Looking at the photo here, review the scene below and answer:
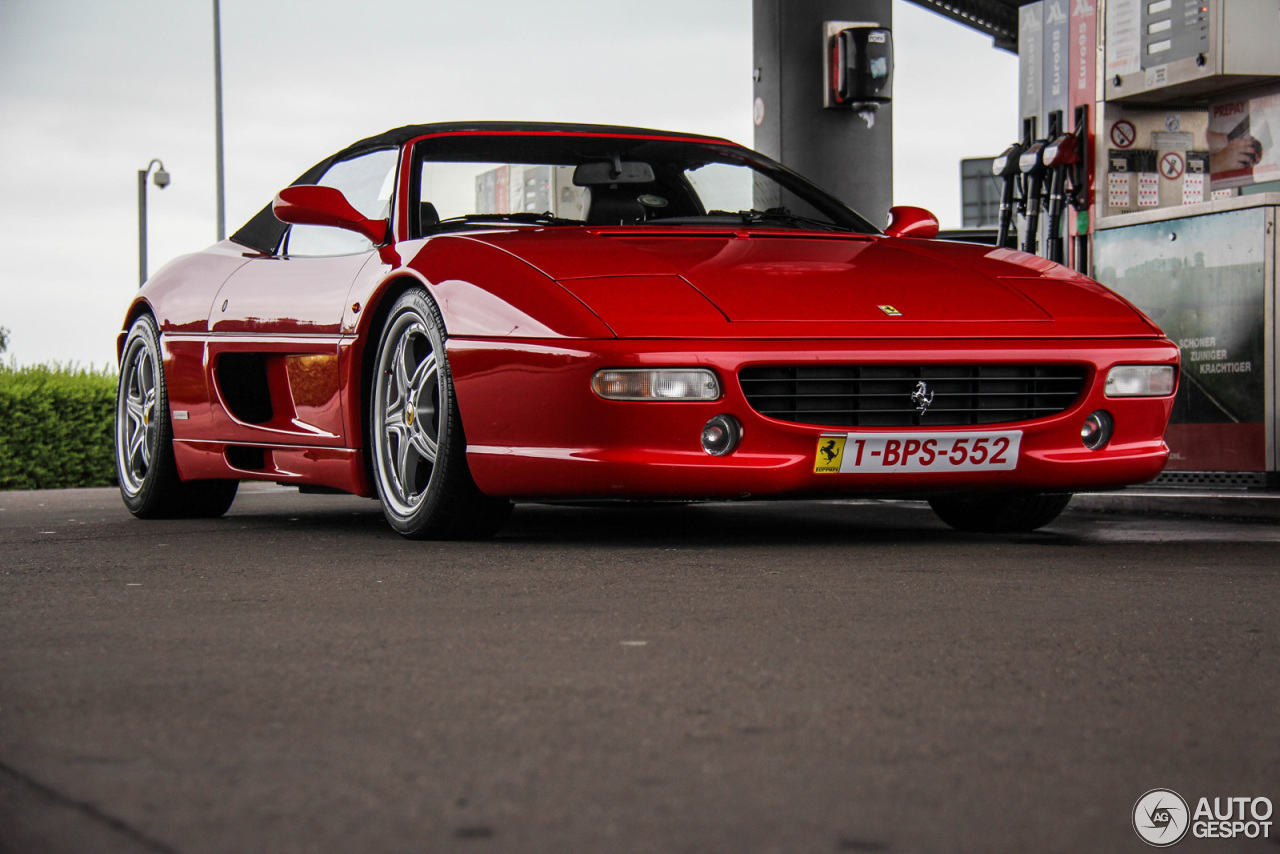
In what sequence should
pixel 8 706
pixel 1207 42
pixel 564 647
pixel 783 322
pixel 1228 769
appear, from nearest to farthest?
pixel 1228 769, pixel 8 706, pixel 564 647, pixel 783 322, pixel 1207 42

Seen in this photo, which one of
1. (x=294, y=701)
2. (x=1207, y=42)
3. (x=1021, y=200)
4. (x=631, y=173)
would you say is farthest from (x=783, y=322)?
(x=1021, y=200)

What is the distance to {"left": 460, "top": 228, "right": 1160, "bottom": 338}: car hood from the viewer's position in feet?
13.7

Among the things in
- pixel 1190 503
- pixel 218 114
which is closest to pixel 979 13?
pixel 218 114

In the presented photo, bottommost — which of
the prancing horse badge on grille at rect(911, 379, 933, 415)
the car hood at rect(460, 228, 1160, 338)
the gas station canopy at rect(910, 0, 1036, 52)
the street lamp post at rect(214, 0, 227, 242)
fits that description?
the prancing horse badge on grille at rect(911, 379, 933, 415)

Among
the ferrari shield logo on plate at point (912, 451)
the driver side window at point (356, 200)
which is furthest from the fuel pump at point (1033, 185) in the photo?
the ferrari shield logo on plate at point (912, 451)

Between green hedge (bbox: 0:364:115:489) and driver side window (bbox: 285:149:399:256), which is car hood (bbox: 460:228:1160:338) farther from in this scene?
green hedge (bbox: 0:364:115:489)

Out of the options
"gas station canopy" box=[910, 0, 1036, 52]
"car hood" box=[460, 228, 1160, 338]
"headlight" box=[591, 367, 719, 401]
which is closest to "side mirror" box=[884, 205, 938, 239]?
"car hood" box=[460, 228, 1160, 338]

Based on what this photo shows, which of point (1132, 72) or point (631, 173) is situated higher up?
point (1132, 72)

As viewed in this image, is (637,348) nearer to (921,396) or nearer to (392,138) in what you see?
(921,396)

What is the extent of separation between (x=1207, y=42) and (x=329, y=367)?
5.02m

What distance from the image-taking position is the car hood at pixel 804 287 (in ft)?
13.7

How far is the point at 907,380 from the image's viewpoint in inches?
168

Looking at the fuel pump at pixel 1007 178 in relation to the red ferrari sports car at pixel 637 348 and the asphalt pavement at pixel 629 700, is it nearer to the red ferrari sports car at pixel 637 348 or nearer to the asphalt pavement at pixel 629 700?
the red ferrari sports car at pixel 637 348

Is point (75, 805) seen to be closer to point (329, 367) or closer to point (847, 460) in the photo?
point (847, 460)
